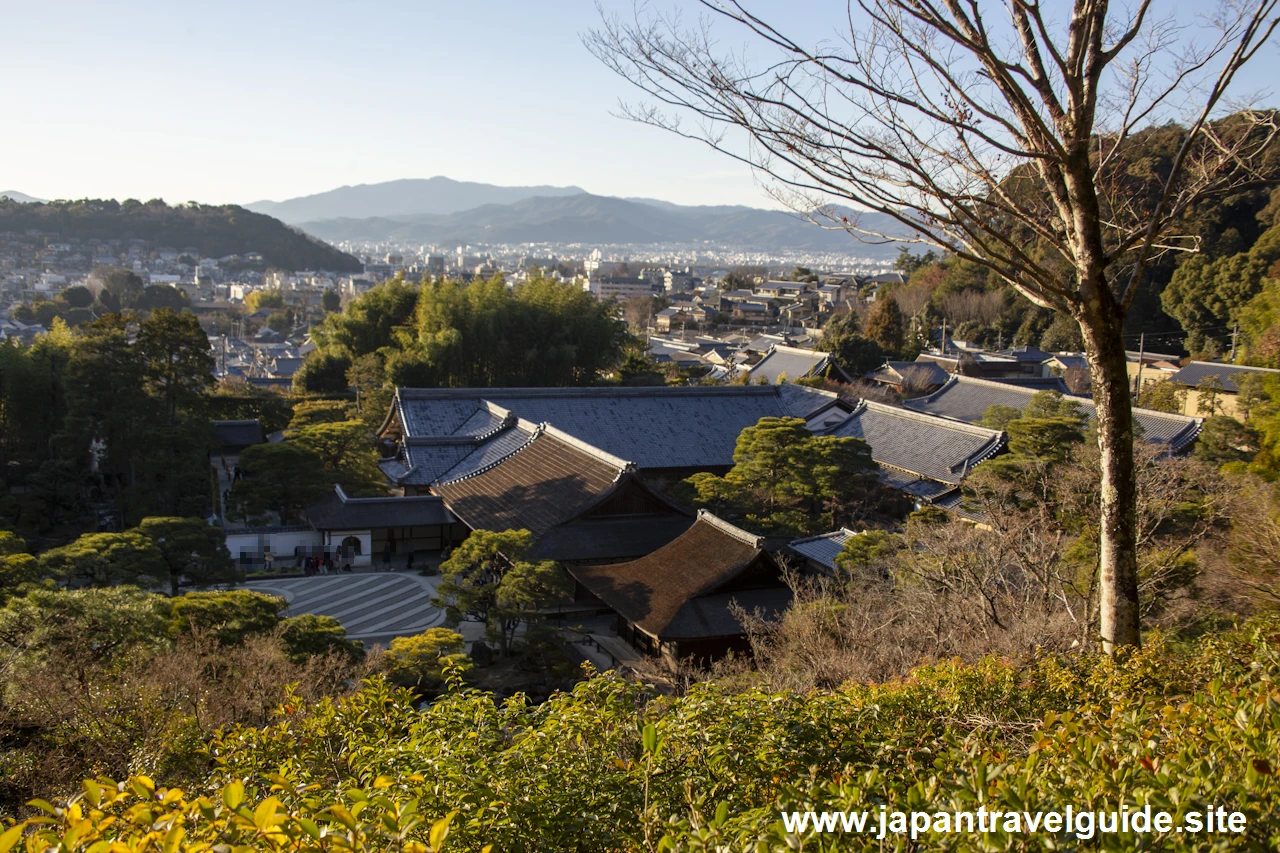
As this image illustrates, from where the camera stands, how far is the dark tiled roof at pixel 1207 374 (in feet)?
88.9

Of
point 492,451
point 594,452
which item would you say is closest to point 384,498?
point 492,451

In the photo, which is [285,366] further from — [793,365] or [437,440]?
[437,440]

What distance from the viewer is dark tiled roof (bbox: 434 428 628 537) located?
1548 centimetres

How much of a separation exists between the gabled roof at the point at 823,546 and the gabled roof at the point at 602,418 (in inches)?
262

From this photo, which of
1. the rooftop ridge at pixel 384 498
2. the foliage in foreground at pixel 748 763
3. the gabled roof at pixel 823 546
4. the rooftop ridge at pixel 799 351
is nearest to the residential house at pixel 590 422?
the rooftop ridge at pixel 384 498

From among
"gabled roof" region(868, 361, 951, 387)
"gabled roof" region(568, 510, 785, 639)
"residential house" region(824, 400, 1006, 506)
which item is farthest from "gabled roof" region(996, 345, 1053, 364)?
"gabled roof" region(568, 510, 785, 639)

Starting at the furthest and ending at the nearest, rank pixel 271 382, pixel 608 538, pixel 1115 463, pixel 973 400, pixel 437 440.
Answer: pixel 271 382 → pixel 973 400 → pixel 437 440 → pixel 608 538 → pixel 1115 463

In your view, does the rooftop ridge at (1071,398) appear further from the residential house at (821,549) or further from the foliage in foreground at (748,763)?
the foliage in foreground at (748,763)

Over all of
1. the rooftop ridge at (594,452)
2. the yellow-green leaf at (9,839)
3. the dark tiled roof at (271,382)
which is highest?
the yellow-green leaf at (9,839)

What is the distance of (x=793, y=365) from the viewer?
31734 millimetres

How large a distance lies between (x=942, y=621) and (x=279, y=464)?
533 inches

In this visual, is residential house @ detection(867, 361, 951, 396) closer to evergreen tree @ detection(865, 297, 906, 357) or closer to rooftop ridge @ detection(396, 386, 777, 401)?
evergreen tree @ detection(865, 297, 906, 357)

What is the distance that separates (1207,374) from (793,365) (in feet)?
42.1

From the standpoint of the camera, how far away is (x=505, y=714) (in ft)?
11.8
